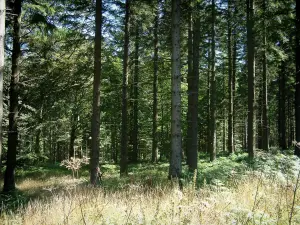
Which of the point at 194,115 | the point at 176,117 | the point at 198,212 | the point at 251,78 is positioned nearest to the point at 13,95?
the point at 176,117

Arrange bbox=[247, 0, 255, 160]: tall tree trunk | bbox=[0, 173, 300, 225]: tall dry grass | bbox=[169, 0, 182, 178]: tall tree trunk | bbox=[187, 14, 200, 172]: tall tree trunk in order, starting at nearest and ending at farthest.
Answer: bbox=[0, 173, 300, 225]: tall dry grass
bbox=[169, 0, 182, 178]: tall tree trunk
bbox=[187, 14, 200, 172]: tall tree trunk
bbox=[247, 0, 255, 160]: tall tree trunk

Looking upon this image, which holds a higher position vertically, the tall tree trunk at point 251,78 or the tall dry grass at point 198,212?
the tall tree trunk at point 251,78

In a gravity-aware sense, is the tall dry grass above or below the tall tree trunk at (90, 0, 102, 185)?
below

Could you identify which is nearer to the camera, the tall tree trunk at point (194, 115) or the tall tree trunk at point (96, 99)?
the tall tree trunk at point (96, 99)

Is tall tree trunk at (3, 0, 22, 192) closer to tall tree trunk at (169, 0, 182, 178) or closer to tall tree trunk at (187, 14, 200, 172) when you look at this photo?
tall tree trunk at (169, 0, 182, 178)

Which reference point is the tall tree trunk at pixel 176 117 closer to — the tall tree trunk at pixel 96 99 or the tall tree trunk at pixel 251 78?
the tall tree trunk at pixel 96 99

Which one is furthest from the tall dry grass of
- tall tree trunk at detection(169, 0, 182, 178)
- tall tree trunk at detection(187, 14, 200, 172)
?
tall tree trunk at detection(187, 14, 200, 172)

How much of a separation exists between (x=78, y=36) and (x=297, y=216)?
11.1m

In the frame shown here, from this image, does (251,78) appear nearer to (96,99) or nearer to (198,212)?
(96,99)

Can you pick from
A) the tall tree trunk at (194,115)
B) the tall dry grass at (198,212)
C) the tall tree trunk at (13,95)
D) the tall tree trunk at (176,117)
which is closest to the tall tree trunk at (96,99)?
the tall tree trunk at (13,95)

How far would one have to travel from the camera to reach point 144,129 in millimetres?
27797

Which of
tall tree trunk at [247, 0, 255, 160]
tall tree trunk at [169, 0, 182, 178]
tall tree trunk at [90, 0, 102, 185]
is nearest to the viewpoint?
tall tree trunk at [169, 0, 182, 178]

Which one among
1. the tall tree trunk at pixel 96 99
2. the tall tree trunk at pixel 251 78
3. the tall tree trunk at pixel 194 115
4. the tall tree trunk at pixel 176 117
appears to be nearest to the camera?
the tall tree trunk at pixel 176 117

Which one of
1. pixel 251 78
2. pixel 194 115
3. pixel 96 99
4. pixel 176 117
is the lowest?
pixel 176 117
